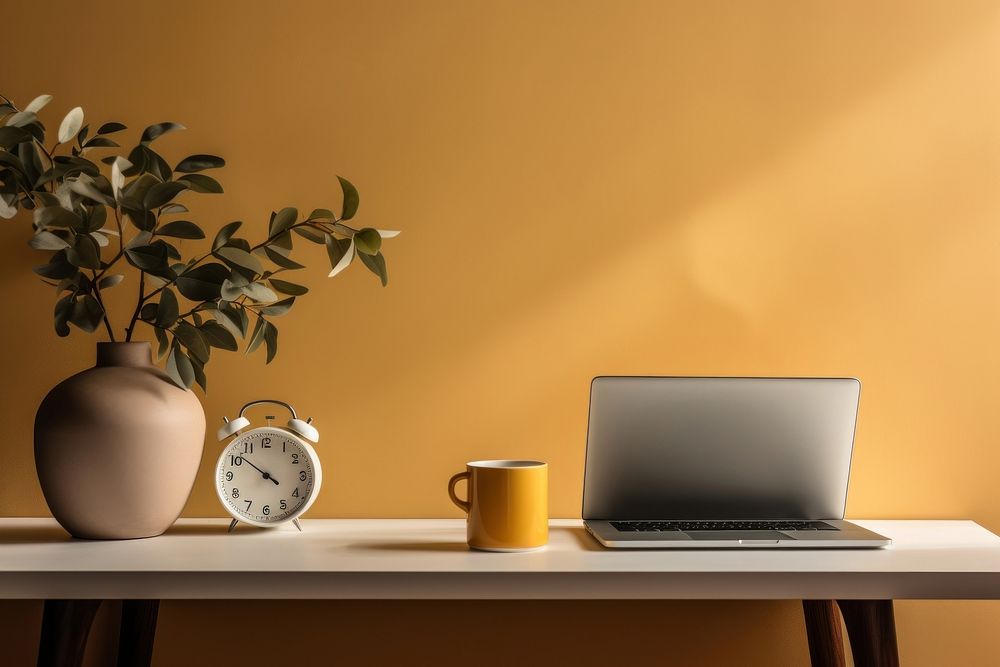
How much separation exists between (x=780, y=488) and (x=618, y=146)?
64 cm

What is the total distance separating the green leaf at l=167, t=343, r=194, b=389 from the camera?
47.5 inches

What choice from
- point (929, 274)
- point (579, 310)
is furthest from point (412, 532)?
point (929, 274)

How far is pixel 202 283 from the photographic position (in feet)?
4.00

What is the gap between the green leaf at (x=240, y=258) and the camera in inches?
47.6

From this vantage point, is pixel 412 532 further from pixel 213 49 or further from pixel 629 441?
pixel 213 49

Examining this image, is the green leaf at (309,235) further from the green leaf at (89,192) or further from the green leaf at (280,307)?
the green leaf at (89,192)

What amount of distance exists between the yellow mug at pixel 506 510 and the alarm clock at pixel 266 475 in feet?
0.92

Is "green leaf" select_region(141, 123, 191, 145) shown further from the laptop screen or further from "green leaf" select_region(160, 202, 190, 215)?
the laptop screen

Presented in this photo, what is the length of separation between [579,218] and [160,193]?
2.27 feet

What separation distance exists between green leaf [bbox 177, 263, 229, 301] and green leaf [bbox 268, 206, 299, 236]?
105 millimetres

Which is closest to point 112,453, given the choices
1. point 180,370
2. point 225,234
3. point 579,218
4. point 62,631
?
point 180,370

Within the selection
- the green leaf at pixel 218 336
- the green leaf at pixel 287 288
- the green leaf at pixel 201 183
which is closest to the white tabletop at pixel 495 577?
the green leaf at pixel 218 336

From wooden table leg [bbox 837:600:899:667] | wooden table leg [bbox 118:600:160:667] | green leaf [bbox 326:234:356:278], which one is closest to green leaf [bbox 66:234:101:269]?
green leaf [bbox 326:234:356:278]

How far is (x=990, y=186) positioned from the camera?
1.49m
